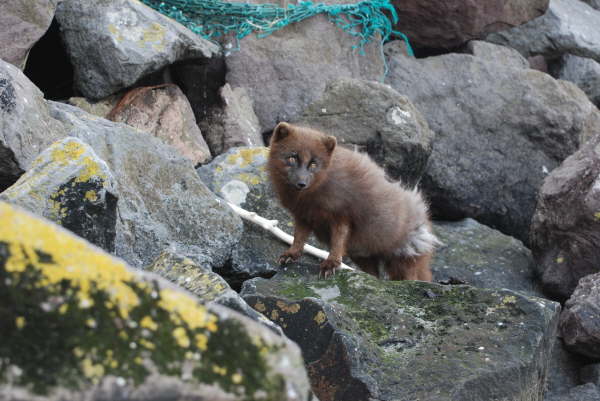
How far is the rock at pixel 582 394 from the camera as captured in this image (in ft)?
16.6

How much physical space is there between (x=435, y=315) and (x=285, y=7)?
17.8 ft

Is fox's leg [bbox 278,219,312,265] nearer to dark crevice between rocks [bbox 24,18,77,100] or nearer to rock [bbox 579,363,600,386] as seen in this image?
rock [bbox 579,363,600,386]

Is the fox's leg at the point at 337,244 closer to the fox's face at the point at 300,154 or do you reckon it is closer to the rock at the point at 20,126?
the fox's face at the point at 300,154

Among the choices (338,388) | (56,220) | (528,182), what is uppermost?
(56,220)

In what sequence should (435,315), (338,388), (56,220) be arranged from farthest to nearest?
(435,315) → (338,388) → (56,220)

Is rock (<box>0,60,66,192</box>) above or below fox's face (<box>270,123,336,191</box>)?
above

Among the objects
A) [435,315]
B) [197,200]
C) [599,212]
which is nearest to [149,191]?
[197,200]

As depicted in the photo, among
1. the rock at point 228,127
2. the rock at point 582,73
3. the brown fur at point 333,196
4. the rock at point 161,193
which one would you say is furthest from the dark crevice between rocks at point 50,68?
the rock at point 582,73

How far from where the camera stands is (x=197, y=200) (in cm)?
555

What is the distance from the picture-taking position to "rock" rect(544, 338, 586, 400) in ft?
18.7

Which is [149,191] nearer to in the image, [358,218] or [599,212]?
[358,218]

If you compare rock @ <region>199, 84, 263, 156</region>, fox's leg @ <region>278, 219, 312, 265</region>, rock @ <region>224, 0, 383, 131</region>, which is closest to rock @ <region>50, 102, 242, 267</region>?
fox's leg @ <region>278, 219, 312, 265</region>

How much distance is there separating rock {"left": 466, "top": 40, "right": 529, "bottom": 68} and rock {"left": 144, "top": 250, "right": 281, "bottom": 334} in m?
6.96

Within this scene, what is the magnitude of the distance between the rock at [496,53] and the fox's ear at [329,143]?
173 inches
